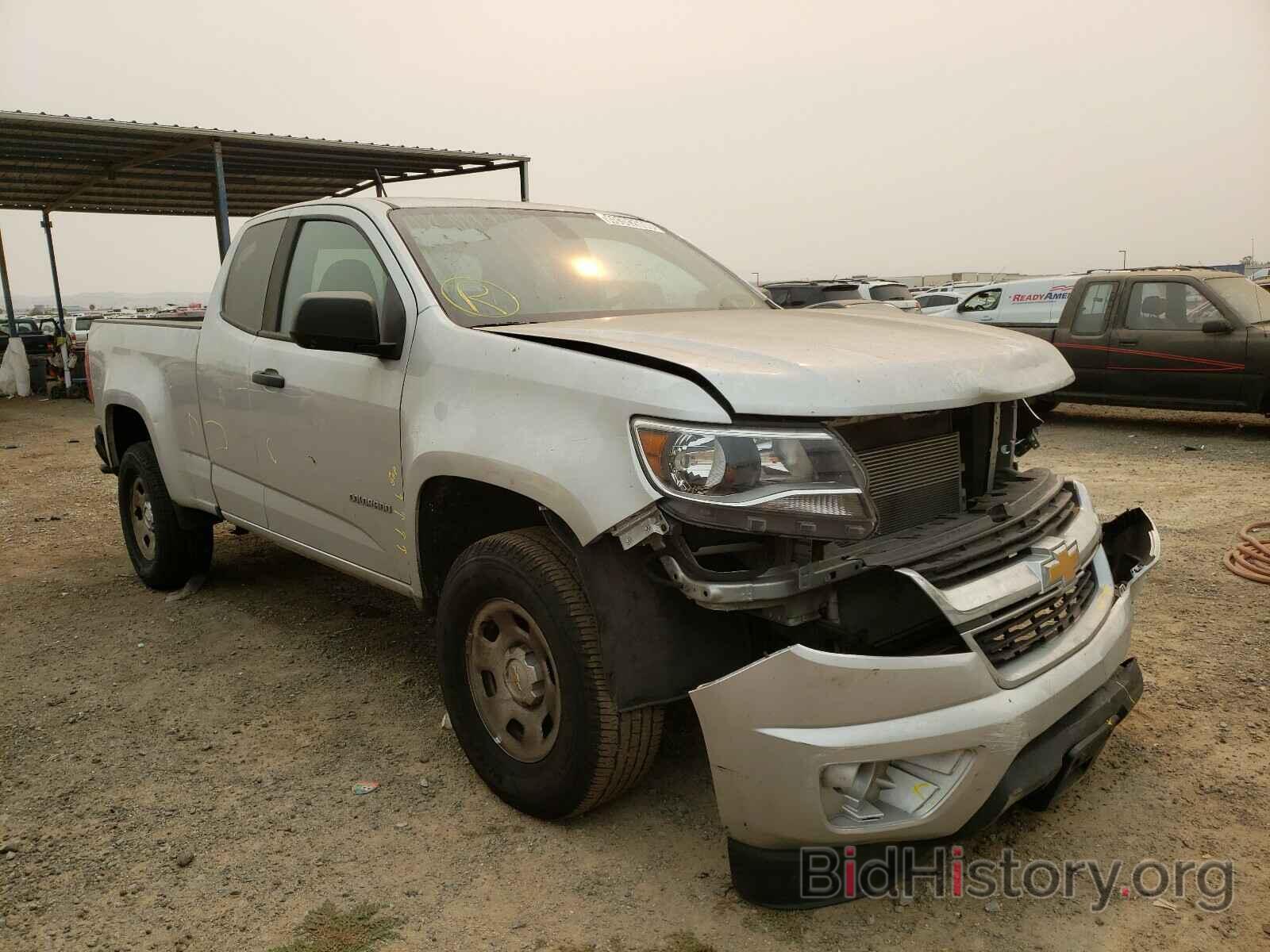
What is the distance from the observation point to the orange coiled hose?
4.63m

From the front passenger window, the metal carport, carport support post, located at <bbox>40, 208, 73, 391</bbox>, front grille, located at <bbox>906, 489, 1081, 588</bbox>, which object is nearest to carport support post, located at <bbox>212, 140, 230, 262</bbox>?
the metal carport

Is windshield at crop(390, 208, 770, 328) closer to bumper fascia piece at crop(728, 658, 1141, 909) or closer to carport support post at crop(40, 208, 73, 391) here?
bumper fascia piece at crop(728, 658, 1141, 909)

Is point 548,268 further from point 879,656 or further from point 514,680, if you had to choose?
point 879,656

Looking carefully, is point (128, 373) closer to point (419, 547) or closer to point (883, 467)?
point (419, 547)

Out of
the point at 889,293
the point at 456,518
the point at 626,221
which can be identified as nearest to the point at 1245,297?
the point at 889,293

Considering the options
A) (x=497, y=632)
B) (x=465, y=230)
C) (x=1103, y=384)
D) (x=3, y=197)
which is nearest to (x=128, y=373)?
(x=465, y=230)

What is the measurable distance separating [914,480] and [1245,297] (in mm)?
8673

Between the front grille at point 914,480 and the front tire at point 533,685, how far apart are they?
2.60ft

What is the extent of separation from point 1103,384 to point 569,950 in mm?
9135

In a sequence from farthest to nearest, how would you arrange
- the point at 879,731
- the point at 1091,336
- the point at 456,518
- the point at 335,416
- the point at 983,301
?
the point at 983,301 < the point at 1091,336 < the point at 335,416 < the point at 456,518 < the point at 879,731

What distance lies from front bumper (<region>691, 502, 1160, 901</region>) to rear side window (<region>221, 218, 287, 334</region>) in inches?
109

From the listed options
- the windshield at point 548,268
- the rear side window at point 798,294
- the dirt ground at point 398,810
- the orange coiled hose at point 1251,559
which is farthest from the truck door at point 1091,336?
the windshield at point 548,268

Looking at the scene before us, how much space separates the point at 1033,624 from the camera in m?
2.38

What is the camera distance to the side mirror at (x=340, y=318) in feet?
9.66
